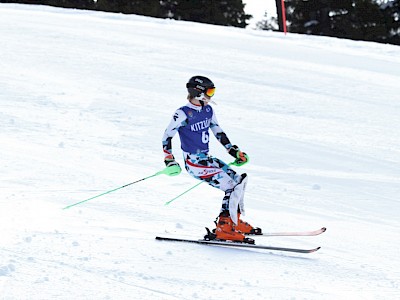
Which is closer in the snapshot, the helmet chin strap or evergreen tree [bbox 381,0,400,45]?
the helmet chin strap

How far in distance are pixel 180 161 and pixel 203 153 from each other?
2972 mm

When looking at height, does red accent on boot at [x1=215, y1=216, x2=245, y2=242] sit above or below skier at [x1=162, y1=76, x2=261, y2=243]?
below

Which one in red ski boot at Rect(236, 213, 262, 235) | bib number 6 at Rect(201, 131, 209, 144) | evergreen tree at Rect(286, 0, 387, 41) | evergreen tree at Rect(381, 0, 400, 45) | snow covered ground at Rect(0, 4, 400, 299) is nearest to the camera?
snow covered ground at Rect(0, 4, 400, 299)

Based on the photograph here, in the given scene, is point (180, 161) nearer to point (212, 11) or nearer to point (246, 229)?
point (246, 229)

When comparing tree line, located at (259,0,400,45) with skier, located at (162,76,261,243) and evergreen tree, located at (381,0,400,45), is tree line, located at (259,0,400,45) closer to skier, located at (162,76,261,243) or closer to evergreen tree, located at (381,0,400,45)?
evergreen tree, located at (381,0,400,45)

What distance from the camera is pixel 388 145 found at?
10086 millimetres

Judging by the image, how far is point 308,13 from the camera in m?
30.3

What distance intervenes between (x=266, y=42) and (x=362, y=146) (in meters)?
7.48

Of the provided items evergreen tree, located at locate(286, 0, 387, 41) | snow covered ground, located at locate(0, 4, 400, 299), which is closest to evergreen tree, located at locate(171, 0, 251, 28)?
evergreen tree, located at locate(286, 0, 387, 41)

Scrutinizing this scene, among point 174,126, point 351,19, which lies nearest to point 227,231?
point 174,126

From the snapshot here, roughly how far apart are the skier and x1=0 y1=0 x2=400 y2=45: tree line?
78.5ft

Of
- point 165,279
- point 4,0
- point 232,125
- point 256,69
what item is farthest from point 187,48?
point 4,0

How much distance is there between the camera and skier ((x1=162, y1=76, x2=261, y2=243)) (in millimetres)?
6070

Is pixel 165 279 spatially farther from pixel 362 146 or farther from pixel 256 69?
pixel 256 69
